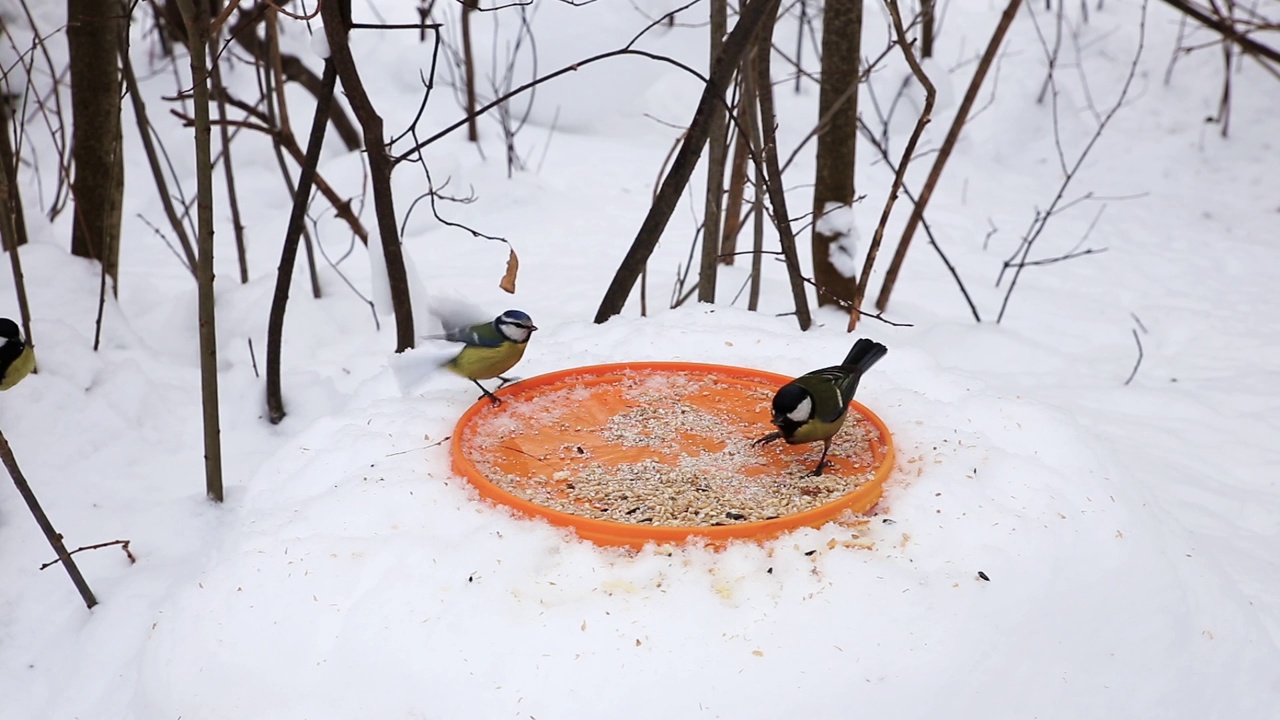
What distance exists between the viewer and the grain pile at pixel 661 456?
8.41ft

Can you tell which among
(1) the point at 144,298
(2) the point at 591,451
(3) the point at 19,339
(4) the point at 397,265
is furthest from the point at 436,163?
(2) the point at 591,451

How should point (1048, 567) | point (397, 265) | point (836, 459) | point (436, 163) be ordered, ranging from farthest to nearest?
point (436, 163)
point (397, 265)
point (836, 459)
point (1048, 567)

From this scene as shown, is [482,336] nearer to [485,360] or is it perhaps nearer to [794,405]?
[485,360]

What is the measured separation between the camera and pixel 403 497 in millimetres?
2596

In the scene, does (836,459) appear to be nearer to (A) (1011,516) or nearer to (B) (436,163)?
(A) (1011,516)

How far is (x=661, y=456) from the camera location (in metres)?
2.86

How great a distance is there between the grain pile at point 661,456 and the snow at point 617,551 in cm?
15

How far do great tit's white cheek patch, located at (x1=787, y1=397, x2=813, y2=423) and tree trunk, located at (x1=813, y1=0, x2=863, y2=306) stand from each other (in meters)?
2.06

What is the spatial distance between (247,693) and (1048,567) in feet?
5.86

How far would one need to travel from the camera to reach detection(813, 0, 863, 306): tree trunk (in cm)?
470

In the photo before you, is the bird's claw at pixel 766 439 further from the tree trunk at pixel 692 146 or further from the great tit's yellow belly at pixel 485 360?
the tree trunk at pixel 692 146

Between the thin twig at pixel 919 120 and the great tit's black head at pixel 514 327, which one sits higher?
the thin twig at pixel 919 120

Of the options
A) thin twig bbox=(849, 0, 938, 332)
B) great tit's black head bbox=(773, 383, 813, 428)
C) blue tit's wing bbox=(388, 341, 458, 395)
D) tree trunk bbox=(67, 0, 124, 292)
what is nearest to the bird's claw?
great tit's black head bbox=(773, 383, 813, 428)

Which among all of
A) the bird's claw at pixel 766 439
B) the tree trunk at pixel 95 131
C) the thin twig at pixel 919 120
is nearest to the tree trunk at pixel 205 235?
the tree trunk at pixel 95 131
